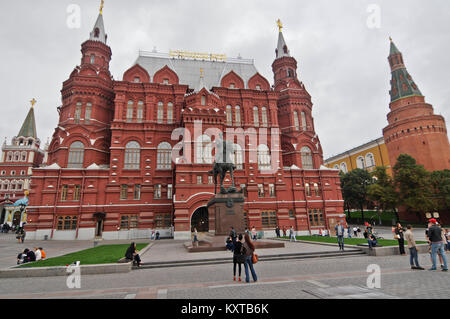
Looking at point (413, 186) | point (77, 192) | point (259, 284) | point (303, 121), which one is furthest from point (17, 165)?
point (413, 186)

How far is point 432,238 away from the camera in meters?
9.10

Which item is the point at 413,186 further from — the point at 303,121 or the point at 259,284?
the point at 259,284

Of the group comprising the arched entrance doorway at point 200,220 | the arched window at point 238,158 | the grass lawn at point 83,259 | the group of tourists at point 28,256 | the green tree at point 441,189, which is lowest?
the grass lawn at point 83,259

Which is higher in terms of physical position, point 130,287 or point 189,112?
point 189,112

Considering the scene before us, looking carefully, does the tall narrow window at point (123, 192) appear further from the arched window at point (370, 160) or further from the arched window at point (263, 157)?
the arched window at point (370, 160)

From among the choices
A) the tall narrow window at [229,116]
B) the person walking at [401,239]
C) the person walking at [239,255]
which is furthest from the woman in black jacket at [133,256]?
the tall narrow window at [229,116]

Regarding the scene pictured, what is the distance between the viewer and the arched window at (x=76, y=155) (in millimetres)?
31812

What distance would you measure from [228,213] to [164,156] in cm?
1882

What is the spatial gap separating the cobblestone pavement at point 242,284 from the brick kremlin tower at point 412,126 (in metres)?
47.7

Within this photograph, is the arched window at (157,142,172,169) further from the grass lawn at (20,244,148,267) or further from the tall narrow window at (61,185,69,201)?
the grass lawn at (20,244,148,267)

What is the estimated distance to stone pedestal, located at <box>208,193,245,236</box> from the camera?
17078mm
